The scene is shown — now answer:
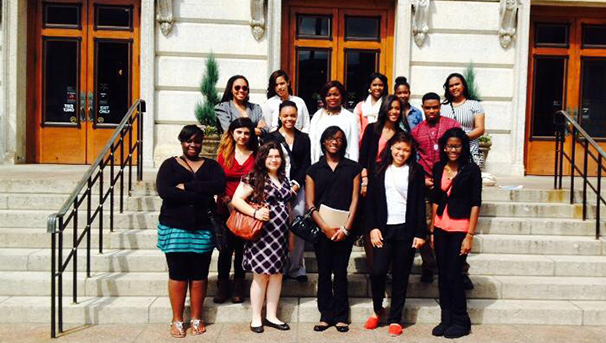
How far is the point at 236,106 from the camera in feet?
21.3

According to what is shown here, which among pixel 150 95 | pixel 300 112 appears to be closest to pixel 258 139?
pixel 300 112

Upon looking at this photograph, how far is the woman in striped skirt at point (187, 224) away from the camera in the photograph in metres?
5.18

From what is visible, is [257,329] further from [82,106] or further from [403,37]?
[82,106]

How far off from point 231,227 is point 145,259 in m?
1.47

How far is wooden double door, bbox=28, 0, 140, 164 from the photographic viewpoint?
10688mm

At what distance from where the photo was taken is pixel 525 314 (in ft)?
18.7

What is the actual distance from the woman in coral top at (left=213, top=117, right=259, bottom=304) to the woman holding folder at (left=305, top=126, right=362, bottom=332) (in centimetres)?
65

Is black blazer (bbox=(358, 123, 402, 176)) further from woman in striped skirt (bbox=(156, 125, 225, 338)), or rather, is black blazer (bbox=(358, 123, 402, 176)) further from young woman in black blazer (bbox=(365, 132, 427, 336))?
woman in striped skirt (bbox=(156, 125, 225, 338))

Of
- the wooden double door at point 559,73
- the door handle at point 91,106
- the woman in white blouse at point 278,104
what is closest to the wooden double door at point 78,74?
the door handle at point 91,106

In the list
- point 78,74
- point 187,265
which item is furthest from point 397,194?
point 78,74

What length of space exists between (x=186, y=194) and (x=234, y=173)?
602 mm

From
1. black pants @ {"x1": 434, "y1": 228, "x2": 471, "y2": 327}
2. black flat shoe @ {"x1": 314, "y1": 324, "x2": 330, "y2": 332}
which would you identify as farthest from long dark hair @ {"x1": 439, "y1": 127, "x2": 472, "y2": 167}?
black flat shoe @ {"x1": 314, "y1": 324, "x2": 330, "y2": 332}

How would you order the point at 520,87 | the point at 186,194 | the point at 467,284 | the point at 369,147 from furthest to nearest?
the point at 520,87
the point at 467,284
the point at 369,147
the point at 186,194

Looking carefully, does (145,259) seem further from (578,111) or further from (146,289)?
(578,111)
